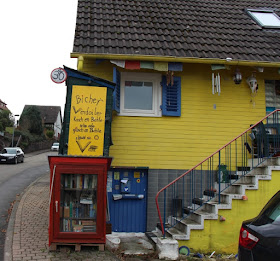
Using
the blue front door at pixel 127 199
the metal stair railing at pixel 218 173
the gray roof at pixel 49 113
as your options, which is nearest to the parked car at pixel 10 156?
the blue front door at pixel 127 199

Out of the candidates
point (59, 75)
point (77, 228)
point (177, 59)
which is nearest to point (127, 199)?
point (77, 228)

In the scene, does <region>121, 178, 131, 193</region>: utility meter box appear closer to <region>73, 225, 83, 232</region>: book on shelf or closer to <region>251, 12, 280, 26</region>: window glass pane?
<region>73, 225, 83, 232</region>: book on shelf

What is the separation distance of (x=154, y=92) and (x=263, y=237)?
17.1 feet

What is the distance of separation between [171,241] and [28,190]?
29.1 feet

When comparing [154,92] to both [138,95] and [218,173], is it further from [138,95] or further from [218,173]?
[218,173]

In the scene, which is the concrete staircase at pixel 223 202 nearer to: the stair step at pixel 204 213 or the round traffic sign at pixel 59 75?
the stair step at pixel 204 213

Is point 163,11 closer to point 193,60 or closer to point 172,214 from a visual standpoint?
point 193,60

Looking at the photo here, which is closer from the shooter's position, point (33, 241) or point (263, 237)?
point (263, 237)

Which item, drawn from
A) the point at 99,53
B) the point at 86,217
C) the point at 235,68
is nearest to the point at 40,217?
the point at 86,217

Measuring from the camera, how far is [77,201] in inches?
238

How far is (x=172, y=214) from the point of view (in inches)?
293

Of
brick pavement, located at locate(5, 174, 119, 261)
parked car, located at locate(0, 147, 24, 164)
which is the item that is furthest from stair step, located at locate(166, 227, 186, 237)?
parked car, located at locate(0, 147, 24, 164)

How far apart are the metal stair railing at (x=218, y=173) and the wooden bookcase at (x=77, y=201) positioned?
5.97ft

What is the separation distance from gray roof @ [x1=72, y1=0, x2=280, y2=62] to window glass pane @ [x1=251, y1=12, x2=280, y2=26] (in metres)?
0.26
